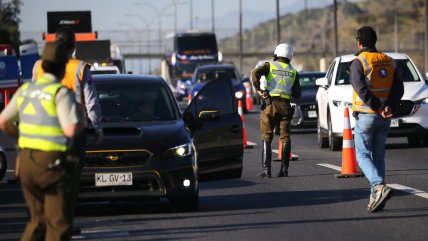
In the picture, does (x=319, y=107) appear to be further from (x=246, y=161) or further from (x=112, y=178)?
(x=112, y=178)

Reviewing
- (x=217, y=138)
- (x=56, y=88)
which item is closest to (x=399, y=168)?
(x=217, y=138)

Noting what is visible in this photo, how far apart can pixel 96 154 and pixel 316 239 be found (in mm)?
3017

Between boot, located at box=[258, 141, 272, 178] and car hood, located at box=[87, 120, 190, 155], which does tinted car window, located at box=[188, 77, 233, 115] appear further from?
boot, located at box=[258, 141, 272, 178]

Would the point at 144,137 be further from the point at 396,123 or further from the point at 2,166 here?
the point at 396,123

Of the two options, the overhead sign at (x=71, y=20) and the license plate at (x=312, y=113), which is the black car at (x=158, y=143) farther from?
the overhead sign at (x=71, y=20)

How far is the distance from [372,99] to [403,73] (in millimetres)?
11172

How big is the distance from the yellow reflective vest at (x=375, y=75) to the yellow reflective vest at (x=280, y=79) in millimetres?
4151

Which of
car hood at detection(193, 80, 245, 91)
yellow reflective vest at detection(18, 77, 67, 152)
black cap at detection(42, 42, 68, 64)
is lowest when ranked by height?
car hood at detection(193, 80, 245, 91)

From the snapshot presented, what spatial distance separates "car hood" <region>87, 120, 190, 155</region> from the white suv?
385 inches

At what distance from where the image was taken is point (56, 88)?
9195 millimetres

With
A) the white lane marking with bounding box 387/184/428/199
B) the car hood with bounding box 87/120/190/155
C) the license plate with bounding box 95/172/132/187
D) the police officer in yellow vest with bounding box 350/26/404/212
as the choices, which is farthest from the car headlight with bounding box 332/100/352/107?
the license plate with bounding box 95/172/132/187

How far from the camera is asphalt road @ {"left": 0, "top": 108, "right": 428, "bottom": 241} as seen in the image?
12.3 meters

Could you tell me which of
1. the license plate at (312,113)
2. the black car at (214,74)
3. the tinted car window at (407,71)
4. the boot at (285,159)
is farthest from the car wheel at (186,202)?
the black car at (214,74)

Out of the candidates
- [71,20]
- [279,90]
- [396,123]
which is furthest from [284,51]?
[71,20]
